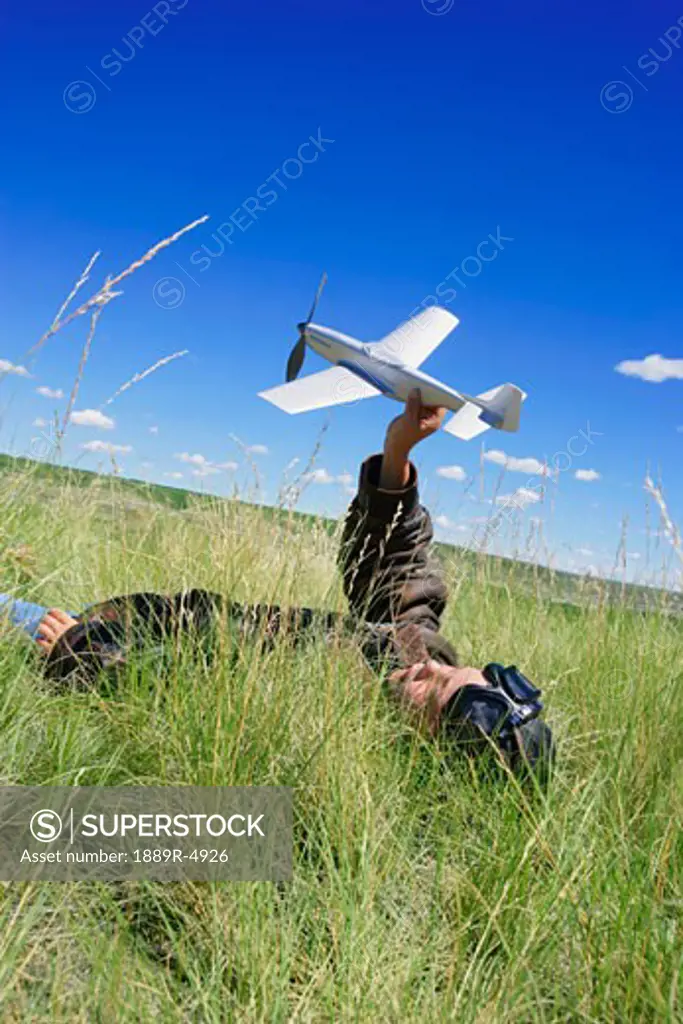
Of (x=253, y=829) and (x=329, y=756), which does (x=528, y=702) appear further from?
(x=253, y=829)

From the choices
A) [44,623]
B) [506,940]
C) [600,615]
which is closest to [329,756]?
[506,940]

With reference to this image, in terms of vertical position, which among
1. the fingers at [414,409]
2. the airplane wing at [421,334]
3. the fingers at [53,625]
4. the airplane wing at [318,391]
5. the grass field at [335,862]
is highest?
the airplane wing at [421,334]

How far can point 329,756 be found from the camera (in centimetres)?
207

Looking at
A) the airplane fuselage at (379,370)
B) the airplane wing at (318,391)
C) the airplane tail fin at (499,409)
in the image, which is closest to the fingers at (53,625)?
the airplane fuselage at (379,370)

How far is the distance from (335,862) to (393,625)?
3.10ft

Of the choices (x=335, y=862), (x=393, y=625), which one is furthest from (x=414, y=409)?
(x=335, y=862)

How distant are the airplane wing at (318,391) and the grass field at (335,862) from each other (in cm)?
333

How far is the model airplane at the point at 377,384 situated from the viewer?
5.43 metres

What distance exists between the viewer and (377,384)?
19.0 feet

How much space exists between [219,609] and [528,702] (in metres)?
0.89

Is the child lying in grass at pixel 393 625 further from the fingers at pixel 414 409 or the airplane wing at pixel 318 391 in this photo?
the airplane wing at pixel 318 391

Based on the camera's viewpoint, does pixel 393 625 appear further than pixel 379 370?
No

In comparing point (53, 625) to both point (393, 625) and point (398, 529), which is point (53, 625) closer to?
point (393, 625)

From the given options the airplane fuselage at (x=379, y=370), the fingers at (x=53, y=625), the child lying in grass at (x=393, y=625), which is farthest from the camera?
the airplane fuselage at (x=379, y=370)
